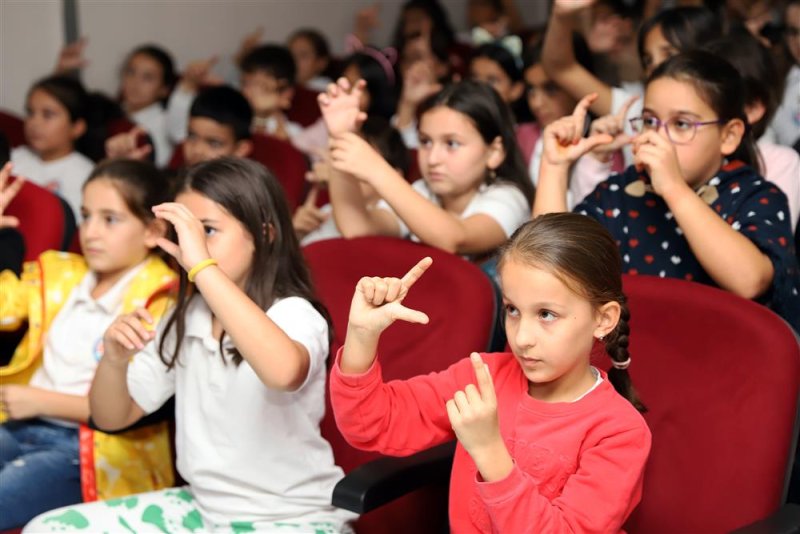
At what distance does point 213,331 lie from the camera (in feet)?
6.07

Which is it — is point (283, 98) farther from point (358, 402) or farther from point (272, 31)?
point (358, 402)

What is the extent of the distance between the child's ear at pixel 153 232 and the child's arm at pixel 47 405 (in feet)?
1.21

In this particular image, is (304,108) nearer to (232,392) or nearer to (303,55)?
(303,55)

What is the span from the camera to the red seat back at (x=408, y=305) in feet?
6.05

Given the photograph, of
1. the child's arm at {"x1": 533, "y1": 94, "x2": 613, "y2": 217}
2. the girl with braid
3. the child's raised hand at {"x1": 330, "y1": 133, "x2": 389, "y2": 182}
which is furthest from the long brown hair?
the child's arm at {"x1": 533, "y1": 94, "x2": 613, "y2": 217}

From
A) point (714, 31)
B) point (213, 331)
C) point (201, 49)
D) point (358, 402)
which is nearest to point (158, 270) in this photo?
point (213, 331)

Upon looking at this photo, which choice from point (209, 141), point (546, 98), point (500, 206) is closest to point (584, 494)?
point (500, 206)

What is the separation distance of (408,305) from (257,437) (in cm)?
39

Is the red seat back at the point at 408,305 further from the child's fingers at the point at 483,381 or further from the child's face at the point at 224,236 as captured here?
the child's fingers at the point at 483,381

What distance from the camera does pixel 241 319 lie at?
1.59m

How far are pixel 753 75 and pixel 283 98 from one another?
2427 mm

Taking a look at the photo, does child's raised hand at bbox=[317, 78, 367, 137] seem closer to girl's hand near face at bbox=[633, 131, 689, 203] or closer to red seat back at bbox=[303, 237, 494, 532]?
red seat back at bbox=[303, 237, 494, 532]

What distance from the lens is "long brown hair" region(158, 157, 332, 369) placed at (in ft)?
6.04

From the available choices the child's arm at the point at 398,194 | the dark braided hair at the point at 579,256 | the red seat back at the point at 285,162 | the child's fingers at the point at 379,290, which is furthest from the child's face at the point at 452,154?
the child's fingers at the point at 379,290
